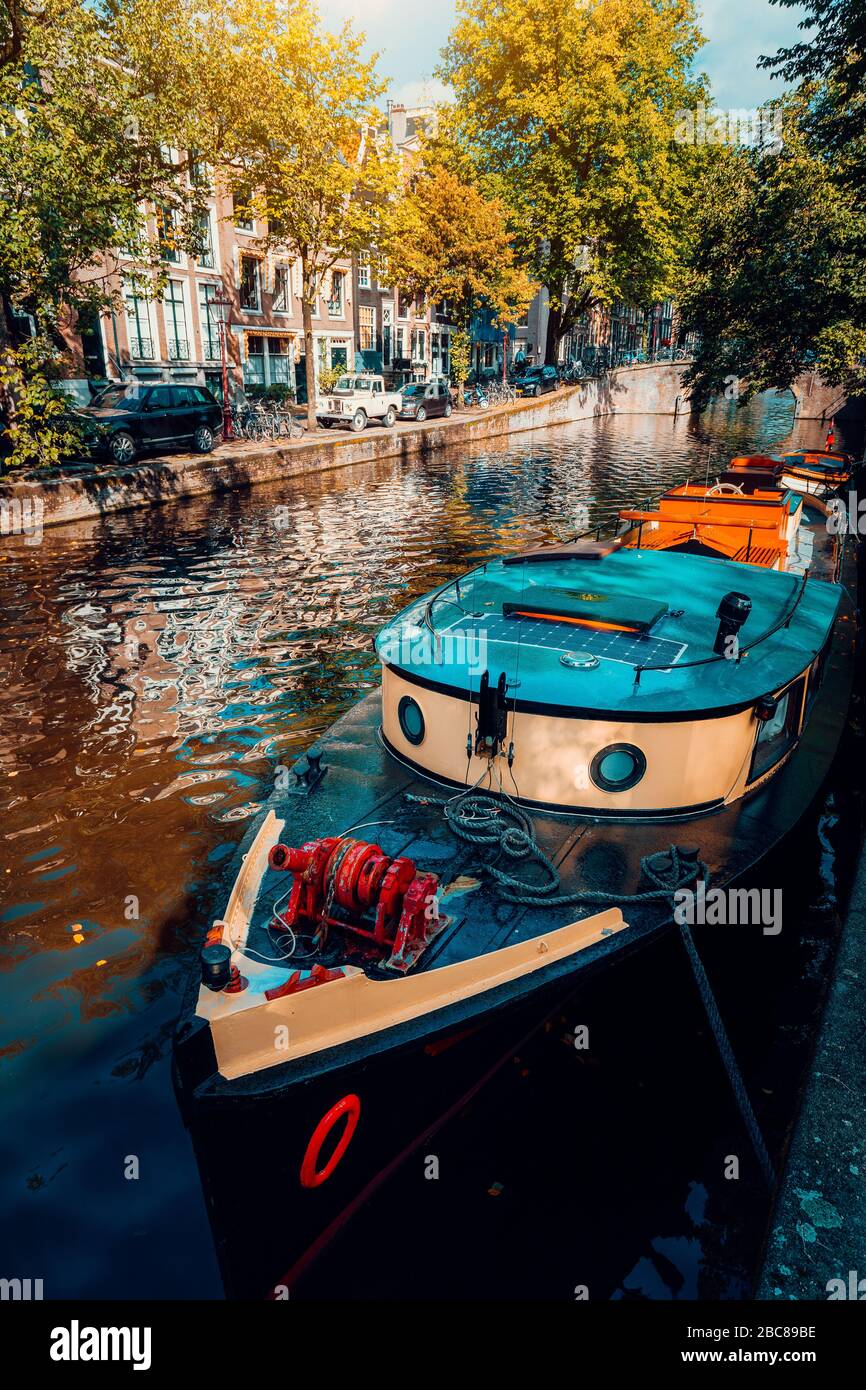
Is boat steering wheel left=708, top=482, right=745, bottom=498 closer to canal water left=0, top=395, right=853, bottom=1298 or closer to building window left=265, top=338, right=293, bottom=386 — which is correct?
canal water left=0, top=395, right=853, bottom=1298

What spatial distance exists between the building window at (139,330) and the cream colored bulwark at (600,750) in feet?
125

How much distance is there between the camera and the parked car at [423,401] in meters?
44.3

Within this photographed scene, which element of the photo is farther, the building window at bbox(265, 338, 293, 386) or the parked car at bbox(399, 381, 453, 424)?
the building window at bbox(265, 338, 293, 386)

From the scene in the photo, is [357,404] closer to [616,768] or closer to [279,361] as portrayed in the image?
[279,361]

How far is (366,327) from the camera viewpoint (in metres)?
56.0

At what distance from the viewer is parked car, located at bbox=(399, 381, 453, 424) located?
145 ft

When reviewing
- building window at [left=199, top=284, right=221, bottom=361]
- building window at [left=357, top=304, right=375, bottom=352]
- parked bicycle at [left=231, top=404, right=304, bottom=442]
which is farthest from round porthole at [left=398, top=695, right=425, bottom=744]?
building window at [left=357, top=304, right=375, bottom=352]

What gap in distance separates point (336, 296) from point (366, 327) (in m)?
3.73

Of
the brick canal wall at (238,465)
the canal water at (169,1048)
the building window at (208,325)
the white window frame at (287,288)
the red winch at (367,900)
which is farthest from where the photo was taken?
the white window frame at (287,288)

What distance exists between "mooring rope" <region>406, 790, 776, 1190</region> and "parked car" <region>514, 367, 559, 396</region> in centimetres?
5435

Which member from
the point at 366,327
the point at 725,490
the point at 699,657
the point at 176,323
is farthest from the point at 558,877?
the point at 366,327

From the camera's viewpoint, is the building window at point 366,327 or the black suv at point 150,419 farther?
the building window at point 366,327

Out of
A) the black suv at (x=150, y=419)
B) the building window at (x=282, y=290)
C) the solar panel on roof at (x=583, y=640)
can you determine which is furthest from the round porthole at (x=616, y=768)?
the building window at (x=282, y=290)

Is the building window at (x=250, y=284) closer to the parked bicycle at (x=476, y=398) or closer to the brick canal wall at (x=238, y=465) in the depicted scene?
the brick canal wall at (x=238, y=465)
